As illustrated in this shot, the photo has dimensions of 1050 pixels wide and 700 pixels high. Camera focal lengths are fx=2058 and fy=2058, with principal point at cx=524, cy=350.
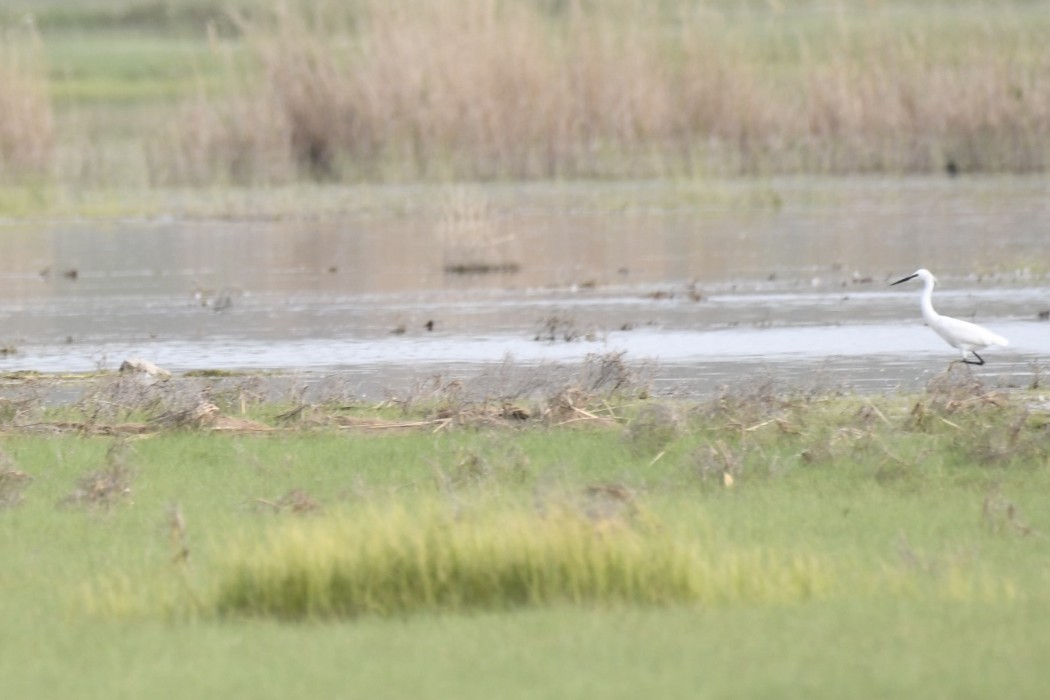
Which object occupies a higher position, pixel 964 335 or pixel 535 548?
pixel 964 335

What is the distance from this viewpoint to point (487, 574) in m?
7.98

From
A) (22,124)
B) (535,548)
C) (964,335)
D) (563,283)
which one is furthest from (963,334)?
(22,124)

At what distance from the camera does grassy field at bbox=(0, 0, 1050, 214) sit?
112 ft

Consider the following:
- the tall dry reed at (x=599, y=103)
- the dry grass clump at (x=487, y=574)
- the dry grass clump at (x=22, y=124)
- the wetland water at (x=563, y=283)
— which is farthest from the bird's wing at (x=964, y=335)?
the dry grass clump at (x=22, y=124)

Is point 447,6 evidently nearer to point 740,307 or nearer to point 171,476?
point 740,307

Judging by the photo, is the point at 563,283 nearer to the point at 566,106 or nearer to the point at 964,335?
the point at 964,335

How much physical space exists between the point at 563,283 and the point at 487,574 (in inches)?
616

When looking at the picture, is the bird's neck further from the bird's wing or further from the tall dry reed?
the tall dry reed

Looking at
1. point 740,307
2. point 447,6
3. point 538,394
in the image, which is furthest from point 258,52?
point 538,394

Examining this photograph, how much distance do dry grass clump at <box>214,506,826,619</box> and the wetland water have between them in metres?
6.09

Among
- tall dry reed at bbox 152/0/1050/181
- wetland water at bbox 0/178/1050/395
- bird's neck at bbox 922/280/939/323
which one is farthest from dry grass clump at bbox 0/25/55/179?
bird's neck at bbox 922/280/939/323

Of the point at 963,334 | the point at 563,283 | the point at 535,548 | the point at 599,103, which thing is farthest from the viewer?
the point at 599,103

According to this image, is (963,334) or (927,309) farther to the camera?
(927,309)

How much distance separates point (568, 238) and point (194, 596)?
20864 mm
